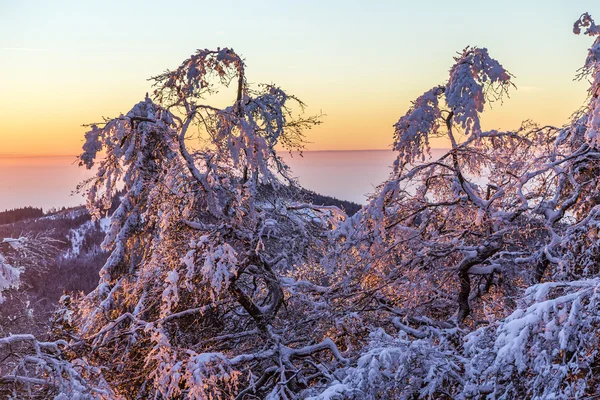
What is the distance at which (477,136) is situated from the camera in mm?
5629

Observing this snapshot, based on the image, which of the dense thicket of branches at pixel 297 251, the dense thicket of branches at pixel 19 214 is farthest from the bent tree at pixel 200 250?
the dense thicket of branches at pixel 19 214

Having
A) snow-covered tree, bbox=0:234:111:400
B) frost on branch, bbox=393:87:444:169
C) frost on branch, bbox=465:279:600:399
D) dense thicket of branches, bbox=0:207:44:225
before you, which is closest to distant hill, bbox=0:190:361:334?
dense thicket of branches, bbox=0:207:44:225

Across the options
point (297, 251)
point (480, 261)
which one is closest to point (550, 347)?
point (480, 261)

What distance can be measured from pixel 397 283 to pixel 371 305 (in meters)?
0.47

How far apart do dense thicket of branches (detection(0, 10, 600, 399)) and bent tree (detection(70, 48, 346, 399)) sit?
0.10ft

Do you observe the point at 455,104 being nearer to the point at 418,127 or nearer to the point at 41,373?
the point at 418,127

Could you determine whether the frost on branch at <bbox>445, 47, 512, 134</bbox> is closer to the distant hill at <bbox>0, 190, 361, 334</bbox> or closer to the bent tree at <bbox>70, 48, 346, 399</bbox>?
the bent tree at <bbox>70, 48, 346, 399</bbox>

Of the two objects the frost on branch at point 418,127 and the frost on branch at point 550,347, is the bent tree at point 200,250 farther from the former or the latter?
the frost on branch at point 550,347

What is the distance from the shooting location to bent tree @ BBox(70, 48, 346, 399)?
577 cm

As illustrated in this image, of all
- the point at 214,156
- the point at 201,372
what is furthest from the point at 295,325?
the point at 214,156

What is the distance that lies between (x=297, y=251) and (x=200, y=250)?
266 centimetres

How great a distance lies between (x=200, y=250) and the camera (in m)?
5.94

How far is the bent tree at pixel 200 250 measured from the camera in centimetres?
577

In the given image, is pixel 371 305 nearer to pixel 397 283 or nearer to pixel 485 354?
pixel 397 283
